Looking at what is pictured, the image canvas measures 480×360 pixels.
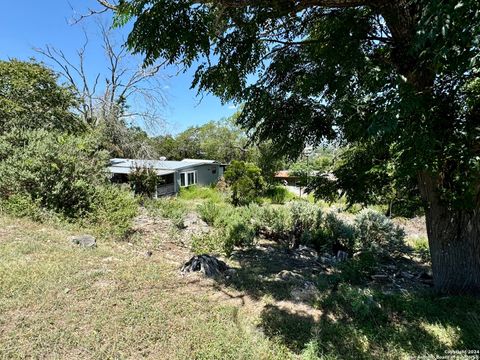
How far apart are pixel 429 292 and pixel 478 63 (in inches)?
134

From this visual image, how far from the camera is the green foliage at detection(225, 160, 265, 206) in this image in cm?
1510

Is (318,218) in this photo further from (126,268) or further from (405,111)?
(405,111)

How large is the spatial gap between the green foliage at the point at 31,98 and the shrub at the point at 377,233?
12.3 metres

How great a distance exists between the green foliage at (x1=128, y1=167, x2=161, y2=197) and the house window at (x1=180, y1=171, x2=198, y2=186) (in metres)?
5.08

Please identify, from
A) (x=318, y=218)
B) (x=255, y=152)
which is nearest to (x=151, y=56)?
(x=318, y=218)

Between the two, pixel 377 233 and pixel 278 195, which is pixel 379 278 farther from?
pixel 278 195

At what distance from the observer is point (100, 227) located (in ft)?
20.1

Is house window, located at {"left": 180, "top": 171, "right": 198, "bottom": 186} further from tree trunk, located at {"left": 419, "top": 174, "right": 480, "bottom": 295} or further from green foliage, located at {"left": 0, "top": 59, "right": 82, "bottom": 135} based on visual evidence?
tree trunk, located at {"left": 419, "top": 174, "right": 480, "bottom": 295}

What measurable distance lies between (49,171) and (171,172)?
35.3ft

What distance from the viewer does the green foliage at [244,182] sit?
15.1m

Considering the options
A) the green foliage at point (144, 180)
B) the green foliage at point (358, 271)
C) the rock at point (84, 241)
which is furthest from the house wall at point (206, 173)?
the green foliage at point (358, 271)

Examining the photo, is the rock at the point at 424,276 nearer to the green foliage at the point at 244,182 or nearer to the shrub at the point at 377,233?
the shrub at the point at 377,233

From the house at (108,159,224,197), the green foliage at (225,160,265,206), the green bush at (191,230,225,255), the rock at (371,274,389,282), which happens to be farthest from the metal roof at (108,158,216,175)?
the rock at (371,274,389,282)

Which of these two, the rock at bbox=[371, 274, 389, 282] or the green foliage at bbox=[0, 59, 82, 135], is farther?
the green foliage at bbox=[0, 59, 82, 135]
